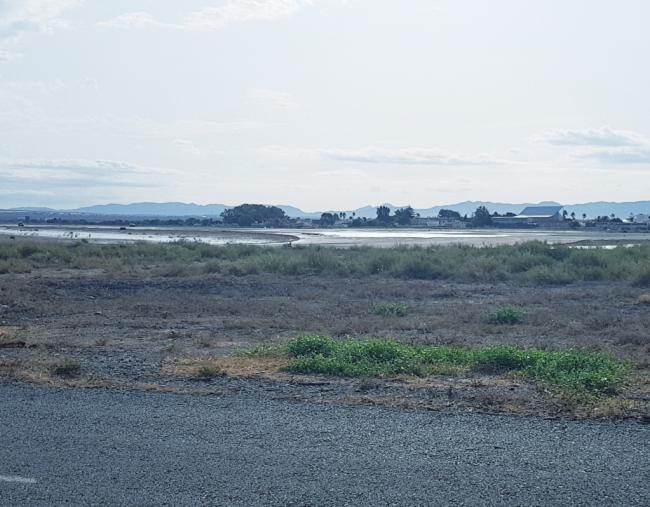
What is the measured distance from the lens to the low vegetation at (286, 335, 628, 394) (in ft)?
39.8

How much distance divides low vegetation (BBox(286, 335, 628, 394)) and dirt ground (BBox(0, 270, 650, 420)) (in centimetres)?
40

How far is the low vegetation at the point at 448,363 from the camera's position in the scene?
39.8 feet

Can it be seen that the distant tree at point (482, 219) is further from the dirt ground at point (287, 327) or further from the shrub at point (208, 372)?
the shrub at point (208, 372)

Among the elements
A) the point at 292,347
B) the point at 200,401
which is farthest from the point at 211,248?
the point at 200,401

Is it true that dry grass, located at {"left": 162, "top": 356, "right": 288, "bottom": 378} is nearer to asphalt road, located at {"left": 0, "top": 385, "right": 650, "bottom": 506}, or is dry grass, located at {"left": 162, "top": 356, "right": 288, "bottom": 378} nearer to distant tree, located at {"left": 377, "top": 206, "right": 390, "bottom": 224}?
asphalt road, located at {"left": 0, "top": 385, "right": 650, "bottom": 506}

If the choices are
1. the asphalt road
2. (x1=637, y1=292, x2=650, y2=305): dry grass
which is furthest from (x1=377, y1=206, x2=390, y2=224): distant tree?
the asphalt road

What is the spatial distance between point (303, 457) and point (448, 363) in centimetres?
637

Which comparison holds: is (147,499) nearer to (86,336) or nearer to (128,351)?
(128,351)

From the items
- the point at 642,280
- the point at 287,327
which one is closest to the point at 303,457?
the point at 287,327

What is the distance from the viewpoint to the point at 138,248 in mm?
63375

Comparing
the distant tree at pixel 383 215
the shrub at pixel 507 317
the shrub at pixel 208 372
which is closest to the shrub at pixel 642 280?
the shrub at pixel 507 317

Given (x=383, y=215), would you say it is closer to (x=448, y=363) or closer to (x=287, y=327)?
Result: (x=287, y=327)

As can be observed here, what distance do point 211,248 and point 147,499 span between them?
57128mm

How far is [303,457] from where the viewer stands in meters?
8.16
